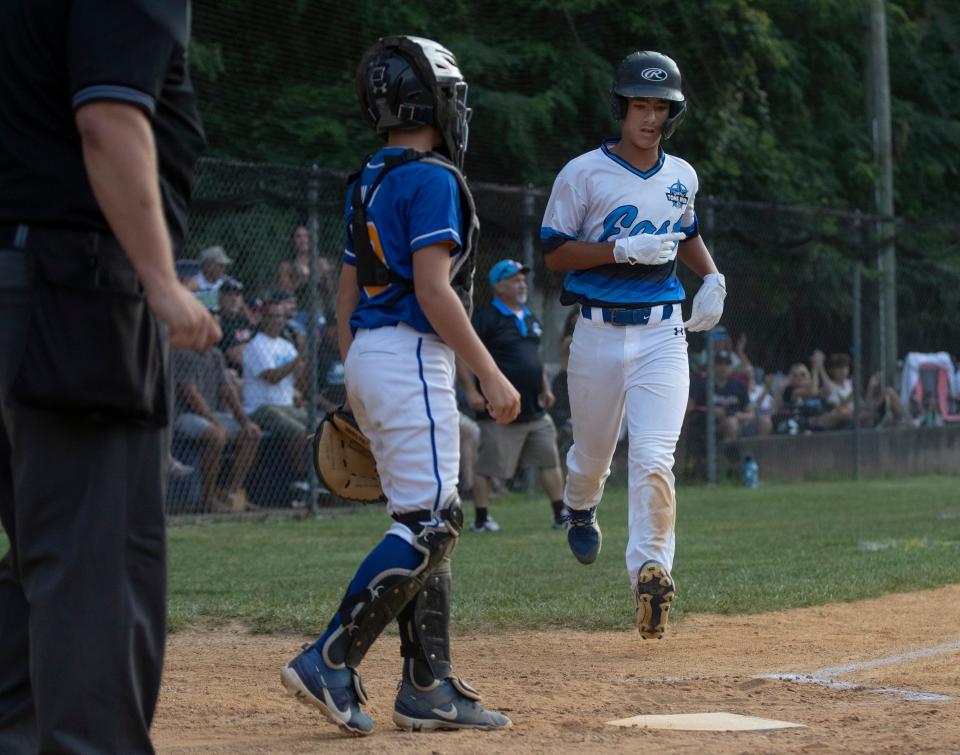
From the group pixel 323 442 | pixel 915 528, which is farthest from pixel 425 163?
pixel 915 528

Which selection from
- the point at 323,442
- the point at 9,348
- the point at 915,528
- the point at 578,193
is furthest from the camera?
the point at 915,528

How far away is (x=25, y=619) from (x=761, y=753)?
6.43 ft

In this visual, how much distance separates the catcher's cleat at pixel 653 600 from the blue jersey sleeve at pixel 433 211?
213 centimetres

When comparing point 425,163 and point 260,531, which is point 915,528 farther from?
point 425,163

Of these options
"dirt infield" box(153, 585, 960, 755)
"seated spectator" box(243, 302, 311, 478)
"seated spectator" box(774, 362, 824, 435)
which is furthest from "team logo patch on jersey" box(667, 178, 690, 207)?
"seated spectator" box(774, 362, 824, 435)

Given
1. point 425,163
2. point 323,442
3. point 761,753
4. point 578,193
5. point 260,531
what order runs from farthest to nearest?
point 260,531 → point 578,193 → point 323,442 → point 425,163 → point 761,753

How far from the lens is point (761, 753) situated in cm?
403

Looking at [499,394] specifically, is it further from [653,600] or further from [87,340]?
[653,600]

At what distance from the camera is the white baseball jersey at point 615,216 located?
6473mm

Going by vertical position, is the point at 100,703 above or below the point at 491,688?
above

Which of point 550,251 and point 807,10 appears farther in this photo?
point 807,10

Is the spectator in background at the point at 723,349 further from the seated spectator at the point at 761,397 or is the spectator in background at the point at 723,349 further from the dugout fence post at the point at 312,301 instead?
the dugout fence post at the point at 312,301

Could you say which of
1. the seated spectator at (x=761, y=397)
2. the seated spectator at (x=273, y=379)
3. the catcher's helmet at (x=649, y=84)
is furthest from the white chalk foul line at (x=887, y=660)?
the seated spectator at (x=761, y=397)

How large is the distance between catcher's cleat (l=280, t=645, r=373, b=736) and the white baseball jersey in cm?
264
